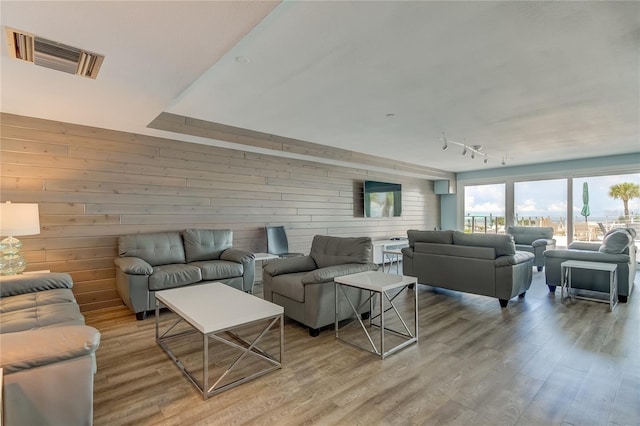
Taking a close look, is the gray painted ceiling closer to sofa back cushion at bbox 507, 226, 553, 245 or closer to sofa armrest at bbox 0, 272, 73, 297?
sofa armrest at bbox 0, 272, 73, 297

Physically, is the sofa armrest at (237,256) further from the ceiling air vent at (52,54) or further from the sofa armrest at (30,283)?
the ceiling air vent at (52,54)

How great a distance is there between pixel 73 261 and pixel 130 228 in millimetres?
679

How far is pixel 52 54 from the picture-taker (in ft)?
6.86

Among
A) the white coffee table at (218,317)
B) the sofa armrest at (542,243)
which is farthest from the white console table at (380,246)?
the white coffee table at (218,317)

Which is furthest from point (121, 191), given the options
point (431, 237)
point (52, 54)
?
point (431, 237)

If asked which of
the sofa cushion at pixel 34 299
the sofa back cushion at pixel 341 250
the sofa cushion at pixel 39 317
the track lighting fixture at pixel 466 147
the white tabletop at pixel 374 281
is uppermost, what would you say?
the track lighting fixture at pixel 466 147

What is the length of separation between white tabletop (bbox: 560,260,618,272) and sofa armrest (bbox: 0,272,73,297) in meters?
5.59

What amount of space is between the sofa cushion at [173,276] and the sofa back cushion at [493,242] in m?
3.33

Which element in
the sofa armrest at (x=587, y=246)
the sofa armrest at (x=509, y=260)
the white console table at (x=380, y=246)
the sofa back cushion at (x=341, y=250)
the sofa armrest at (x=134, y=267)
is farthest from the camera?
the white console table at (x=380, y=246)

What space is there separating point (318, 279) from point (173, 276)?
172 cm

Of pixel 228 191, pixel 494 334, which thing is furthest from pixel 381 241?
pixel 494 334

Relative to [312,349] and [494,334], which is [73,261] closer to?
[312,349]

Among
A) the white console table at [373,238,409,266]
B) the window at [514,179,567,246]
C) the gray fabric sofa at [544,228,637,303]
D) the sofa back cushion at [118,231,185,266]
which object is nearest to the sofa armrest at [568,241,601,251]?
the gray fabric sofa at [544,228,637,303]

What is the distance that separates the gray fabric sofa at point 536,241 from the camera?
6.19m
